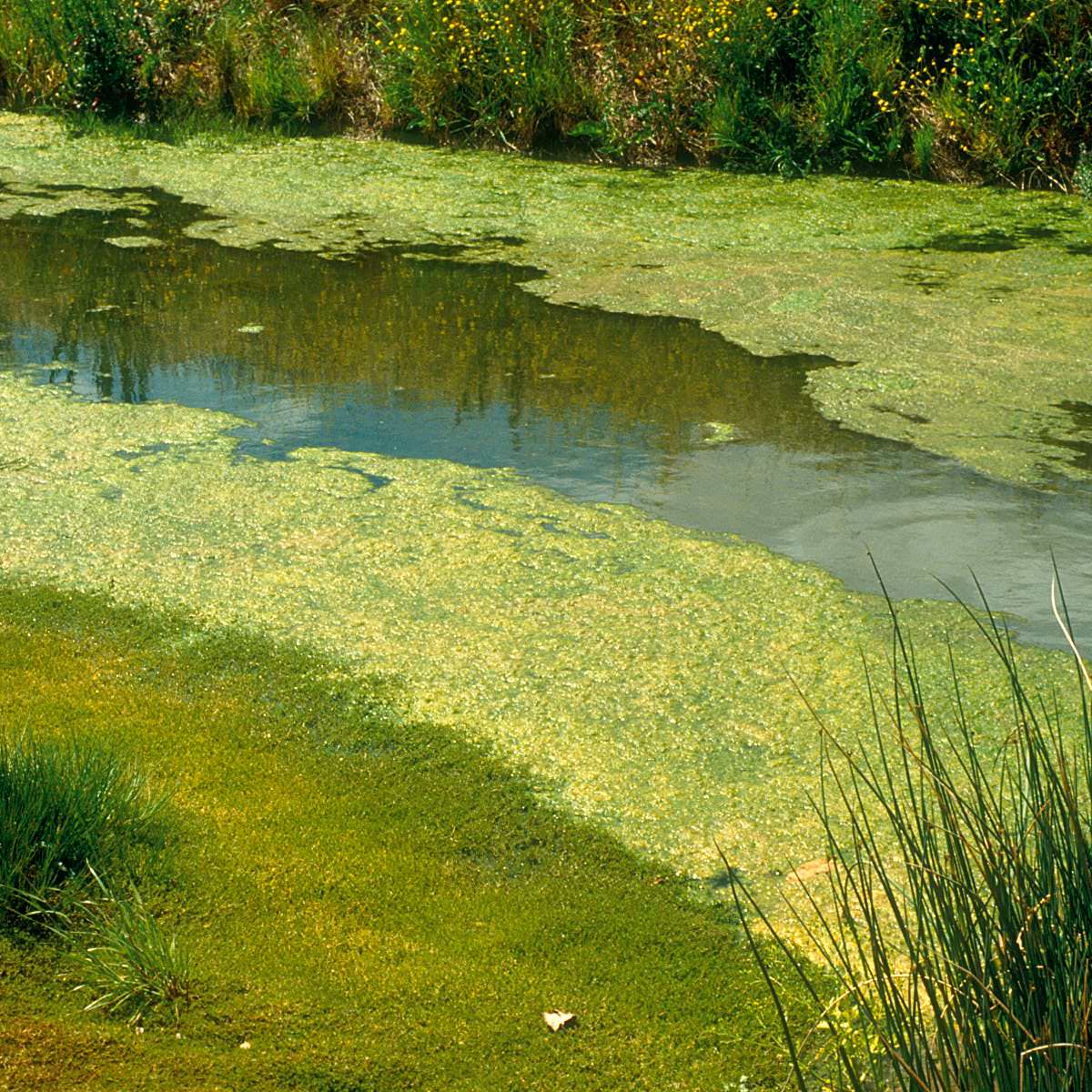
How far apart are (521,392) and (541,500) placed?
0.99 meters

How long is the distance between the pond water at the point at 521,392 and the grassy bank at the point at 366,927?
120 cm

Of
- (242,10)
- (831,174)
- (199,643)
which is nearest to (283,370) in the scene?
(199,643)

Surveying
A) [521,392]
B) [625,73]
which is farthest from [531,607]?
[625,73]

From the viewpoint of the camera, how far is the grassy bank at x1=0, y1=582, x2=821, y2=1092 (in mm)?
1917

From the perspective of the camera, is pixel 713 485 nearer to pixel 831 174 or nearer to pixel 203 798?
pixel 203 798

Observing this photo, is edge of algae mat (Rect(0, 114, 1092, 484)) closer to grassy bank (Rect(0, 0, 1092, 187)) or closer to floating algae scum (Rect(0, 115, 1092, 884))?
floating algae scum (Rect(0, 115, 1092, 884))

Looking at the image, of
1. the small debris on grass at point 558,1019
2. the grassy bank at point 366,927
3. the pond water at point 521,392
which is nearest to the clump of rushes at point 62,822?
the grassy bank at point 366,927

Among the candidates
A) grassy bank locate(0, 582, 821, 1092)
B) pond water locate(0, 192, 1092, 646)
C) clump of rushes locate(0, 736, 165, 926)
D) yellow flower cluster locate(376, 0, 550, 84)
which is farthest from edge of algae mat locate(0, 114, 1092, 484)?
clump of rushes locate(0, 736, 165, 926)

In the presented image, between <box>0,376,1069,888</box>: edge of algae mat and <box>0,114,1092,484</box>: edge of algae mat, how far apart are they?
117cm

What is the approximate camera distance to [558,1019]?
1998 mm

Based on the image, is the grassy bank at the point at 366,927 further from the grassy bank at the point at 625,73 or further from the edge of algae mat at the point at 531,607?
the grassy bank at the point at 625,73

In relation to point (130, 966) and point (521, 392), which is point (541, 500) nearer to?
point (521, 392)

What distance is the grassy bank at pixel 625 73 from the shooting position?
23.7 feet

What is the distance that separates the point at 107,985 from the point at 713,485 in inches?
93.4
